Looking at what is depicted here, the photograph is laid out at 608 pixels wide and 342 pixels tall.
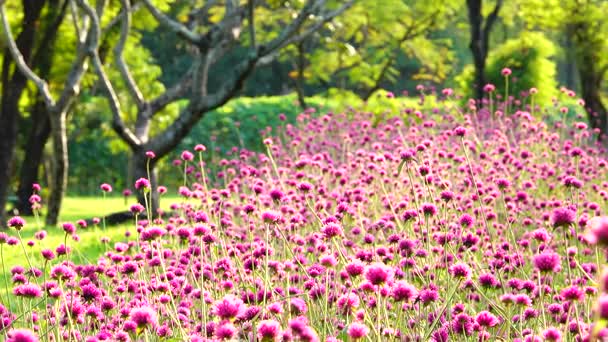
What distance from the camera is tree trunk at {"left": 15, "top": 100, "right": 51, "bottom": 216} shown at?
1310 centimetres

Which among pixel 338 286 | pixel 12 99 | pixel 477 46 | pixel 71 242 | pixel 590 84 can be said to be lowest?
pixel 590 84

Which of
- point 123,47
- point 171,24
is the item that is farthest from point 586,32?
point 123,47

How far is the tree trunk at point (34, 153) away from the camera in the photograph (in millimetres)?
13102

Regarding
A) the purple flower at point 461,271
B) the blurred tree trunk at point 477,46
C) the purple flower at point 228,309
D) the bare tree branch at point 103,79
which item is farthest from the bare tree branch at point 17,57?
the blurred tree trunk at point 477,46

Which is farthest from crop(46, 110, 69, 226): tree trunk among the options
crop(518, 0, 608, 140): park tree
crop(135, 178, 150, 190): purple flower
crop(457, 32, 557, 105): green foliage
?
crop(518, 0, 608, 140): park tree

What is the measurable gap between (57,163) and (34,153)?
9.33ft

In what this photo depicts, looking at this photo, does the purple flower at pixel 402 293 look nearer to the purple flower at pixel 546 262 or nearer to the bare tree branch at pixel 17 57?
the purple flower at pixel 546 262

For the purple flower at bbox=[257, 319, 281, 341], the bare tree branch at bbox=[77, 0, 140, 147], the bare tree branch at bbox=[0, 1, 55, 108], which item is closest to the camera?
the purple flower at bbox=[257, 319, 281, 341]

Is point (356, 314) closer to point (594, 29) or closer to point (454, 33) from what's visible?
point (594, 29)

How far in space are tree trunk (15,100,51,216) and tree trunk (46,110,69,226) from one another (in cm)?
262

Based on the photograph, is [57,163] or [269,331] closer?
[269,331]

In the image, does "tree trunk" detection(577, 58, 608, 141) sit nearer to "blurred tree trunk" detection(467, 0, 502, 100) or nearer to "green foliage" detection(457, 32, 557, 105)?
"green foliage" detection(457, 32, 557, 105)

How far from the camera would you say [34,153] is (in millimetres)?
13117

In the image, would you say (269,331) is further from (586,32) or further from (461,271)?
(586,32)
